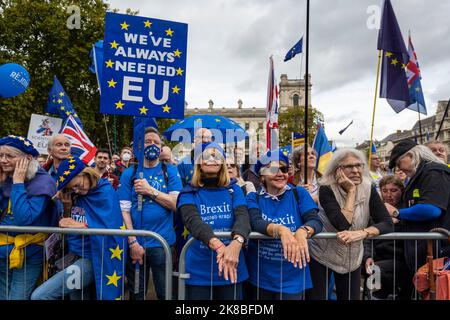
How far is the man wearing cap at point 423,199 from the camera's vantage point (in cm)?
306

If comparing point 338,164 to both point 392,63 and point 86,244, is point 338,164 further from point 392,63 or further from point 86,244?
point 392,63

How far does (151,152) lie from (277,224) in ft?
4.83

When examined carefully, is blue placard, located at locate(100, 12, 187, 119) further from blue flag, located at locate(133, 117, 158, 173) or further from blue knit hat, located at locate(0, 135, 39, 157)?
blue knit hat, located at locate(0, 135, 39, 157)

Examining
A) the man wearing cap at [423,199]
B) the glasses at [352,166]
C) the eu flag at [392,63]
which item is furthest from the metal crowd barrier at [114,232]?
the eu flag at [392,63]

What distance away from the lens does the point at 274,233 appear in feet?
8.67

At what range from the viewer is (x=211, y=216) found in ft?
9.17

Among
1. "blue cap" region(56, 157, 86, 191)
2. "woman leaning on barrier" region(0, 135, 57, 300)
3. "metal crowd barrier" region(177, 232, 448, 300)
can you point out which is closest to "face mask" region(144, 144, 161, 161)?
"blue cap" region(56, 157, 86, 191)

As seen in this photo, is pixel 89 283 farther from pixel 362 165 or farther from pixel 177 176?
pixel 362 165

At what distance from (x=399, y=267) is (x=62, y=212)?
2943mm

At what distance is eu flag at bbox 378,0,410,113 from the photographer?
230 inches

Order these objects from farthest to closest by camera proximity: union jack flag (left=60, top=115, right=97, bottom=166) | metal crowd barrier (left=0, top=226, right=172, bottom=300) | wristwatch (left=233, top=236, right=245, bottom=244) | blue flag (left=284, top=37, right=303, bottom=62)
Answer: blue flag (left=284, top=37, right=303, bottom=62), union jack flag (left=60, top=115, right=97, bottom=166), metal crowd barrier (left=0, top=226, right=172, bottom=300), wristwatch (left=233, top=236, right=245, bottom=244)

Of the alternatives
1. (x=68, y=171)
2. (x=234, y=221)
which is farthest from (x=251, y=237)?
(x=68, y=171)

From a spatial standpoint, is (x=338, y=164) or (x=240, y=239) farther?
(x=338, y=164)

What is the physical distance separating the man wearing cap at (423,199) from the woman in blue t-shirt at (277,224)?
36.1 inches
